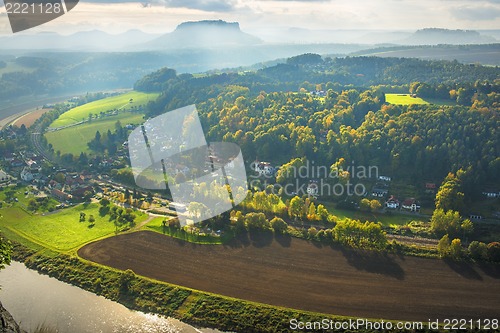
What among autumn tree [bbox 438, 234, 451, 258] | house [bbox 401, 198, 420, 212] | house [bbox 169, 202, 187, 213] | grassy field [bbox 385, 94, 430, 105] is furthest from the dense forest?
autumn tree [bbox 438, 234, 451, 258]

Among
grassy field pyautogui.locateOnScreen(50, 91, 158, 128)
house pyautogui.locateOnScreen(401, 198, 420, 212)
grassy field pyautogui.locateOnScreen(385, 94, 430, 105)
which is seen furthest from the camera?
grassy field pyautogui.locateOnScreen(50, 91, 158, 128)

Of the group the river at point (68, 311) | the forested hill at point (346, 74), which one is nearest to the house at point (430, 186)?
the river at point (68, 311)

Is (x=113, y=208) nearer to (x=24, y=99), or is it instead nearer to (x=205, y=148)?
(x=205, y=148)

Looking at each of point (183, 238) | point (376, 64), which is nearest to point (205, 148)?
point (183, 238)

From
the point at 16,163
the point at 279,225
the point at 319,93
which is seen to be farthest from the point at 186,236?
the point at 319,93

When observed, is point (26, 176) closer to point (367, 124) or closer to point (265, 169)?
point (265, 169)

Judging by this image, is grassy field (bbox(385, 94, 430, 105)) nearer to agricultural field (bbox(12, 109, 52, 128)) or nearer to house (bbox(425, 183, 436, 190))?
house (bbox(425, 183, 436, 190))

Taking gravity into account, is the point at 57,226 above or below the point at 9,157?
below
